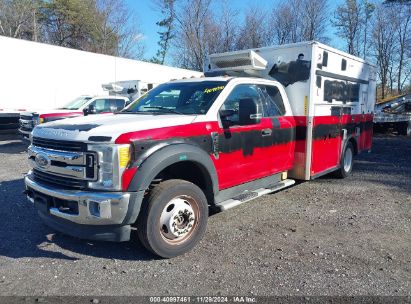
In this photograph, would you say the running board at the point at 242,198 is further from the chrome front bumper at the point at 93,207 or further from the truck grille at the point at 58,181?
the truck grille at the point at 58,181

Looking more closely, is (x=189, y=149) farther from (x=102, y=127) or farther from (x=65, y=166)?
(x=65, y=166)

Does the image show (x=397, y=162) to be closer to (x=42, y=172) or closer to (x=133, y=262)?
(x=133, y=262)

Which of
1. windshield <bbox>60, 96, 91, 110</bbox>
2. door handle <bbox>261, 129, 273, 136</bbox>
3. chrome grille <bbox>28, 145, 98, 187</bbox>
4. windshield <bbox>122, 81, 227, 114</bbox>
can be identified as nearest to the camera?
chrome grille <bbox>28, 145, 98, 187</bbox>

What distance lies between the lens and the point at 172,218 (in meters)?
4.02

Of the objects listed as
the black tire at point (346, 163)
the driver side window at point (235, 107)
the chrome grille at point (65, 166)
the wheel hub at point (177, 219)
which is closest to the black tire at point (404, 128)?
the black tire at point (346, 163)

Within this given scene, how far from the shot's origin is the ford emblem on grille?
3.93m

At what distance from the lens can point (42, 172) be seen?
408cm

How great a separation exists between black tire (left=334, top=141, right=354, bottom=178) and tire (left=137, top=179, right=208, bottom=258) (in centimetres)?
449

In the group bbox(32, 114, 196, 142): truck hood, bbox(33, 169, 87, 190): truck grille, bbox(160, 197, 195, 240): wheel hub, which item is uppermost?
bbox(32, 114, 196, 142): truck hood

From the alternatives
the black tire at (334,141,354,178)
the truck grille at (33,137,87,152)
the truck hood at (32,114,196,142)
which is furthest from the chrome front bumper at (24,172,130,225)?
the black tire at (334,141,354,178)

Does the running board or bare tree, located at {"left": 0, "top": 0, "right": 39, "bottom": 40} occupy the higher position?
bare tree, located at {"left": 0, "top": 0, "right": 39, "bottom": 40}

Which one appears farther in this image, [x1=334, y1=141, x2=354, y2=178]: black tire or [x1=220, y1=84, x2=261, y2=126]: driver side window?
[x1=334, y1=141, x2=354, y2=178]: black tire

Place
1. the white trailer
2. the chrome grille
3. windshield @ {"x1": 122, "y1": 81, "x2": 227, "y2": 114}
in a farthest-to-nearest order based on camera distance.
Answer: the white trailer, windshield @ {"x1": 122, "y1": 81, "x2": 227, "y2": 114}, the chrome grille

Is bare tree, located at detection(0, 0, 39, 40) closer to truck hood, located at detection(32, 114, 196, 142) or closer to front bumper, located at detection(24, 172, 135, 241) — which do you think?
truck hood, located at detection(32, 114, 196, 142)
